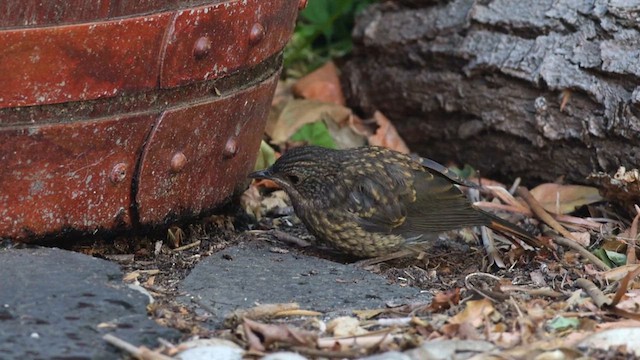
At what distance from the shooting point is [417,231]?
5.14 metres

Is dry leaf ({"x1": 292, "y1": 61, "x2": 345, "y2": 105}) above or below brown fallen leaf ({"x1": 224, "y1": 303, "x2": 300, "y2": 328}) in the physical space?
below

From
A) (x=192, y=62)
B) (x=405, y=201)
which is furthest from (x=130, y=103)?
(x=405, y=201)

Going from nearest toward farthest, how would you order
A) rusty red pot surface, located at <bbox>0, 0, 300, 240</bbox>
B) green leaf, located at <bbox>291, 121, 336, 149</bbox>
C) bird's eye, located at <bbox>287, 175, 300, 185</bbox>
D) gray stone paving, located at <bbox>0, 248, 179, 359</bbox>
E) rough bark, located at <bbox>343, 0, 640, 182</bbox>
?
gray stone paving, located at <bbox>0, 248, 179, 359</bbox>
rusty red pot surface, located at <bbox>0, 0, 300, 240</bbox>
bird's eye, located at <bbox>287, 175, 300, 185</bbox>
rough bark, located at <bbox>343, 0, 640, 182</bbox>
green leaf, located at <bbox>291, 121, 336, 149</bbox>

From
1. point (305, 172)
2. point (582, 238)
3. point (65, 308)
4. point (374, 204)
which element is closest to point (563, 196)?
point (582, 238)

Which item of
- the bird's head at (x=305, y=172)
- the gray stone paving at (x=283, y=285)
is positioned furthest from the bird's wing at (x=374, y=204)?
the gray stone paving at (x=283, y=285)

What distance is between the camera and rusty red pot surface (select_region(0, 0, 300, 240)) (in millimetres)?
3971

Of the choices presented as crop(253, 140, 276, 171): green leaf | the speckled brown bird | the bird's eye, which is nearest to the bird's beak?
the speckled brown bird

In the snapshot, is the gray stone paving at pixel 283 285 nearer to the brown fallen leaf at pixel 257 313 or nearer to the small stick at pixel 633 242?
the brown fallen leaf at pixel 257 313

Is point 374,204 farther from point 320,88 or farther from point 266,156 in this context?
point 320,88

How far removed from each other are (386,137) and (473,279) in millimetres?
2260

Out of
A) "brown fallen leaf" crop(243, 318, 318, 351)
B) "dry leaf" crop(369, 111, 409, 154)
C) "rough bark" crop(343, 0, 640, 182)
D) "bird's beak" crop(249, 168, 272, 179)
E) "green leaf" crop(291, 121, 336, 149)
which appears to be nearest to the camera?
"brown fallen leaf" crop(243, 318, 318, 351)

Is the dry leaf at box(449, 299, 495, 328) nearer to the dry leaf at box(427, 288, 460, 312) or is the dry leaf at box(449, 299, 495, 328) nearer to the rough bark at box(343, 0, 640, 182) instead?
the dry leaf at box(427, 288, 460, 312)

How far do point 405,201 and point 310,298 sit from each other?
3.59 feet

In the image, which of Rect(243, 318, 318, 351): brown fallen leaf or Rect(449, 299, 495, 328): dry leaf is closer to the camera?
Rect(243, 318, 318, 351): brown fallen leaf
